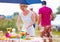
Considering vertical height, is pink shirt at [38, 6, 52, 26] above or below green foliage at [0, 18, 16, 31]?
above

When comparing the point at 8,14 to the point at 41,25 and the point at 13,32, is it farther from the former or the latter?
the point at 41,25

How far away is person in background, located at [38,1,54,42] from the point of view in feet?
7.23

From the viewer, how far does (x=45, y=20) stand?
221 cm

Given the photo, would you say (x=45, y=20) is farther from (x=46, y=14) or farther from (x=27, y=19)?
(x=27, y=19)

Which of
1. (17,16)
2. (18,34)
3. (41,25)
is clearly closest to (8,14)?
(17,16)

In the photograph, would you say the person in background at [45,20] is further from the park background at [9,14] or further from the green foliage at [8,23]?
the green foliage at [8,23]

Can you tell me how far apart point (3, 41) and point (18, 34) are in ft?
0.67

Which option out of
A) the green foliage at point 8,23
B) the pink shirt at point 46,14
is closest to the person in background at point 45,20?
the pink shirt at point 46,14

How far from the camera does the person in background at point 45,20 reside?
86.8 inches

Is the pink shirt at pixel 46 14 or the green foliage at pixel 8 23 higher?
the pink shirt at pixel 46 14

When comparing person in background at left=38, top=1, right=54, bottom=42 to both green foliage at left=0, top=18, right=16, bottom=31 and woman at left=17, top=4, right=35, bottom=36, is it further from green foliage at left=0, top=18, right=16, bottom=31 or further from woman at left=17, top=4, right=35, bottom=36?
green foliage at left=0, top=18, right=16, bottom=31

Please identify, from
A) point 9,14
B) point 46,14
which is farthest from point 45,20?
point 9,14

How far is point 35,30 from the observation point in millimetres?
2223

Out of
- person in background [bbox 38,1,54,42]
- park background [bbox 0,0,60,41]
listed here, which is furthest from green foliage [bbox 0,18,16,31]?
person in background [bbox 38,1,54,42]
